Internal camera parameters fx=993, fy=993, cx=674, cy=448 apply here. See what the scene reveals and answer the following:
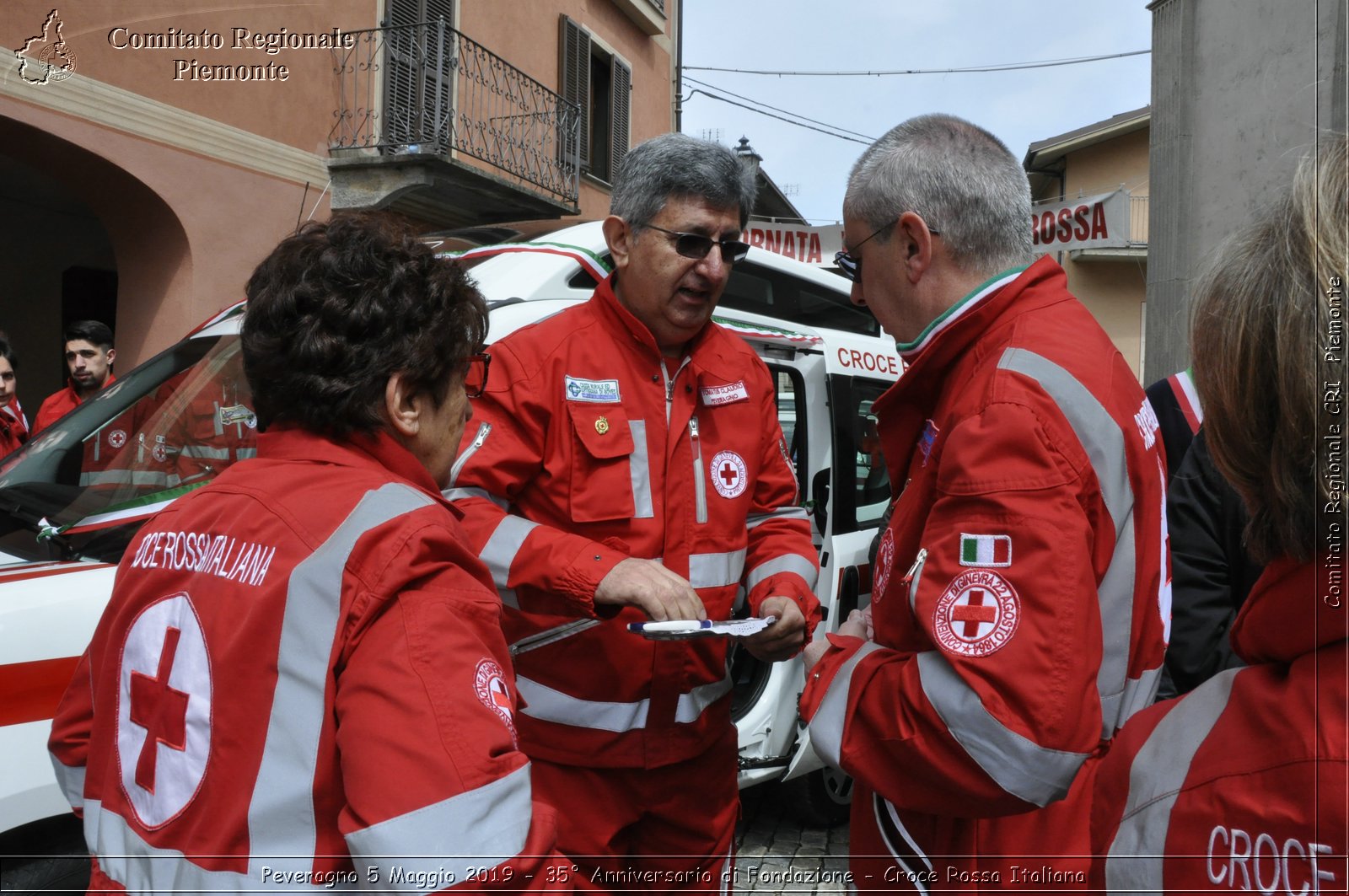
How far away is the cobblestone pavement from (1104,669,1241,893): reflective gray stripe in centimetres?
265

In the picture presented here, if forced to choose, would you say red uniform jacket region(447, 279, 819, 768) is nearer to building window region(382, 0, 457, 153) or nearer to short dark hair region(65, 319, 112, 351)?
short dark hair region(65, 319, 112, 351)

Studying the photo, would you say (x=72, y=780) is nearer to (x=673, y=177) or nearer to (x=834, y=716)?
(x=834, y=716)

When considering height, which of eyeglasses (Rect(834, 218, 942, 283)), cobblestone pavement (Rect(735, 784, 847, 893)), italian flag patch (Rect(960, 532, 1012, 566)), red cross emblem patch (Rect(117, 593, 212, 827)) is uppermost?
eyeglasses (Rect(834, 218, 942, 283))

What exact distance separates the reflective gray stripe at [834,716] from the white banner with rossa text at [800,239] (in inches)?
377

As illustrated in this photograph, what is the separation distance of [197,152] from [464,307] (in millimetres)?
8148

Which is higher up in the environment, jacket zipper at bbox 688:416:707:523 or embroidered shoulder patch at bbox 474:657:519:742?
jacket zipper at bbox 688:416:707:523

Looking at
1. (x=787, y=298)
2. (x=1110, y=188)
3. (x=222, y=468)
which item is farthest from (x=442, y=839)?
(x=1110, y=188)

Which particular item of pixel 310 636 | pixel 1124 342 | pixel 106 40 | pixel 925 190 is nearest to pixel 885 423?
pixel 925 190

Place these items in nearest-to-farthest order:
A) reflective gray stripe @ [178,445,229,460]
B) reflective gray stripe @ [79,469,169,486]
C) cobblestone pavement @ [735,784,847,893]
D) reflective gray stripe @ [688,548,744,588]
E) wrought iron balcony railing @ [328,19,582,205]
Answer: reflective gray stripe @ [688,548,744,588] < reflective gray stripe @ [79,469,169,486] < reflective gray stripe @ [178,445,229,460] < cobblestone pavement @ [735,784,847,893] < wrought iron balcony railing @ [328,19,582,205]

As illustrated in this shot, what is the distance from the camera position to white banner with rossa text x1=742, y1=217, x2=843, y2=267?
10.9 m

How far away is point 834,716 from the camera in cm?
150

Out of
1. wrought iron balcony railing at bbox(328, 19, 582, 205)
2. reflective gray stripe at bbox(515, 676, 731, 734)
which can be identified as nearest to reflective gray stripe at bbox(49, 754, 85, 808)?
reflective gray stripe at bbox(515, 676, 731, 734)

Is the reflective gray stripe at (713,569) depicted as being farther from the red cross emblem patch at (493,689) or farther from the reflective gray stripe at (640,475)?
the red cross emblem patch at (493,689)

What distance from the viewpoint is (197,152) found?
830 centimetres
